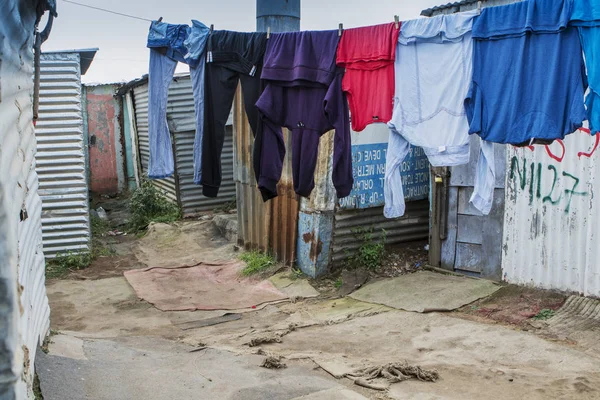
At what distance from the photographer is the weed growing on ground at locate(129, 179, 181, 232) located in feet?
44.7

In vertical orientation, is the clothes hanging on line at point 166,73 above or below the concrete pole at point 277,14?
below

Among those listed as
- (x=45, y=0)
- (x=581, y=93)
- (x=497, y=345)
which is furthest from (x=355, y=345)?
(x=45, y=0)

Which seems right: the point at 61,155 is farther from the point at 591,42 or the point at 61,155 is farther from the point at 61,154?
the point at 591,42

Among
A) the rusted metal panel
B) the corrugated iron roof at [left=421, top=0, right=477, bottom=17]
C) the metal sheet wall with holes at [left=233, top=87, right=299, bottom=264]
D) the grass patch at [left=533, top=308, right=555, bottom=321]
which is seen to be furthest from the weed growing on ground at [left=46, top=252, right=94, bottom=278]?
the rusted metal panel

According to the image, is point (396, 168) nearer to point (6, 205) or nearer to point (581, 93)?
point (581, 93)

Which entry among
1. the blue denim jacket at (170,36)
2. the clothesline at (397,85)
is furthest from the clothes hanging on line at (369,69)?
the blue denim jacket at (170,36)

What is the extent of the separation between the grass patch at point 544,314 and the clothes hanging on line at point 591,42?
3.36 metres

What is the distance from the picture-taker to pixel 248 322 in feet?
26.0

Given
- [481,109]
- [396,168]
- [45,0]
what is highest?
[45,0]

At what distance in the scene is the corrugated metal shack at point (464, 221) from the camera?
8.14 m

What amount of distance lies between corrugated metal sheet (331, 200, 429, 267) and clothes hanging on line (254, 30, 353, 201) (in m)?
2.99

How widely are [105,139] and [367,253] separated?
1103cm

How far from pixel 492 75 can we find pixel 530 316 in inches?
135

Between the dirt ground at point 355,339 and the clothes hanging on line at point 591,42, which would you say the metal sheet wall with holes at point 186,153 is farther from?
the clothes hanging on line at point 591,42
